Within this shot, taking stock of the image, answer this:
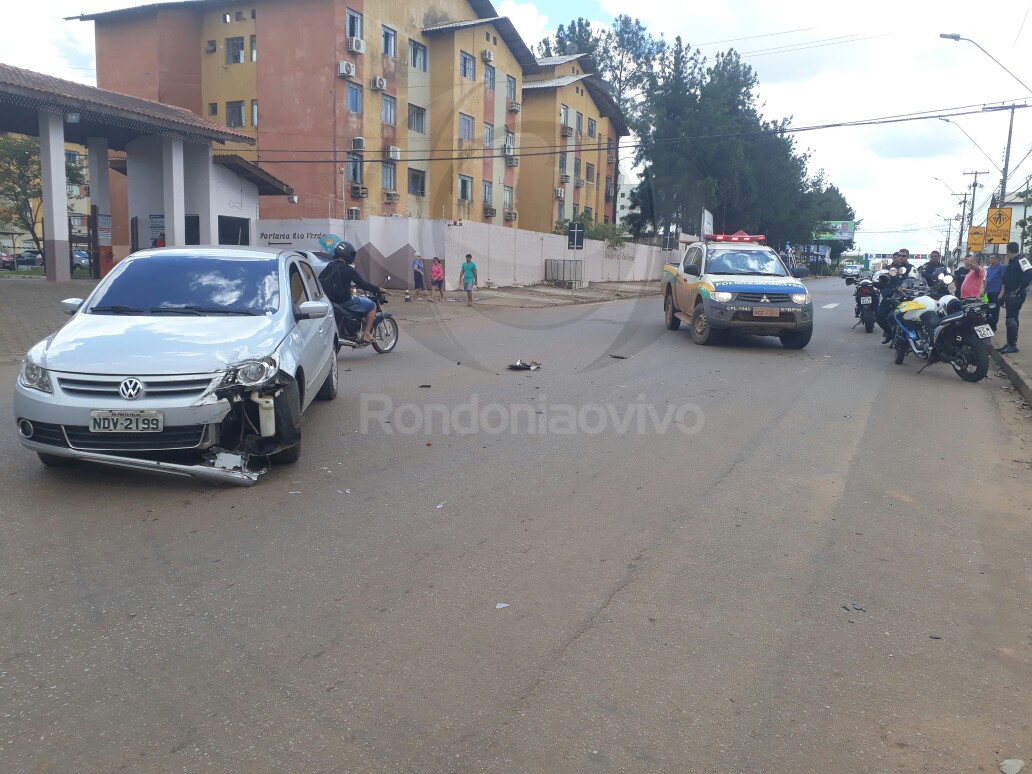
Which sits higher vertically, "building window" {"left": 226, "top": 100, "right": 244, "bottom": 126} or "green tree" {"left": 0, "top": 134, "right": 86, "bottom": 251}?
"building window" {"left": 226, "top": 100, "right": 244, "bottom": 126}

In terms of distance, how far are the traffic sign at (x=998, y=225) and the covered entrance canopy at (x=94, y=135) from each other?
23.3 m

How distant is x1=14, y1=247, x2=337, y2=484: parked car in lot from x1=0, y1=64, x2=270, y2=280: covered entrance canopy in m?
16.4

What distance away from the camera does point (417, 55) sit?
38.8m

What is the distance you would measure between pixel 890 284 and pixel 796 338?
11.0ft

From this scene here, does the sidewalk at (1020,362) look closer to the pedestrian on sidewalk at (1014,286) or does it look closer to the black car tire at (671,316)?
the pedestrian on sidewalk at (1014,286)

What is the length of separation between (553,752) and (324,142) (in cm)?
3468

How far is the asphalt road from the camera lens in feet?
9.42

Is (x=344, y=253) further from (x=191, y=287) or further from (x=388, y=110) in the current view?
(x=388, y=110)

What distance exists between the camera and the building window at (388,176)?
37031mm

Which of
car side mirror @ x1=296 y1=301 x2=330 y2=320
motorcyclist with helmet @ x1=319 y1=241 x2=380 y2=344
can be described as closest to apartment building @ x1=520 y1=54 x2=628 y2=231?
motorcyclist with helmet @ x1=319 y1=241 x2=380 y2=344

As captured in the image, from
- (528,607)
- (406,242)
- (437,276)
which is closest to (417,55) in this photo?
(406,242)

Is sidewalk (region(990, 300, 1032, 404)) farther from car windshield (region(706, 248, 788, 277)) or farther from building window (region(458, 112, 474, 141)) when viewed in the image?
building window (region(458, 112, 474, 141))

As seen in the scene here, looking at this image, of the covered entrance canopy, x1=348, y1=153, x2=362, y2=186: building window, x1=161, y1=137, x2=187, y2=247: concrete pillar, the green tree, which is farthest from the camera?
the green tree

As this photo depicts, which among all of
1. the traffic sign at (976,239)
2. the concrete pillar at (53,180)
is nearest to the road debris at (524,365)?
the concrete pillar at (53,180)
